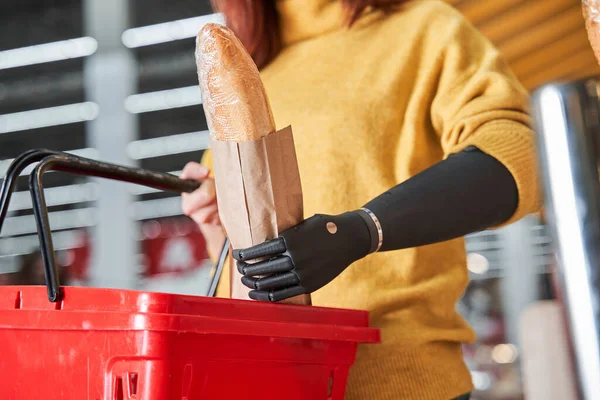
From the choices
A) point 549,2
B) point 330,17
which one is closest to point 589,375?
point 330,17

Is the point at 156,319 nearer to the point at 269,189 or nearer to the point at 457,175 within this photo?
the point at 269,189

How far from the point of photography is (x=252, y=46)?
1439mm

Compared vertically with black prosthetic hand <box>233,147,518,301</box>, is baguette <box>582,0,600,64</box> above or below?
above

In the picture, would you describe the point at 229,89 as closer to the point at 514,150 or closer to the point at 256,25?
the point at 514,150

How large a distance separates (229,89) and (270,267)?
0.21 meters

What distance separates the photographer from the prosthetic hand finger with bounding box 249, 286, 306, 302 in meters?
0.81

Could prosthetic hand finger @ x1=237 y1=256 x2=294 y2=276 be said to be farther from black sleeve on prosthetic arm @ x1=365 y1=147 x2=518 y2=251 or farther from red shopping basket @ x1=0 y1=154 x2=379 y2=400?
black sleeve on prosthetic arm @ x1=365 y1=147 x2=518 y2=251

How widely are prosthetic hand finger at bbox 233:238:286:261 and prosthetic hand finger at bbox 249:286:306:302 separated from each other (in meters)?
0.04

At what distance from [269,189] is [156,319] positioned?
208 millimetres

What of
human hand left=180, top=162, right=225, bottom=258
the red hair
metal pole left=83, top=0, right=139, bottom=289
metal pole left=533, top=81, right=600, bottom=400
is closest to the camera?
metal pole left=533, top=81, right=600, bottom=400

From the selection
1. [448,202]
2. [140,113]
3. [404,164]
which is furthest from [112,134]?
[448,202]

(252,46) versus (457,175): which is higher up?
(252,46)

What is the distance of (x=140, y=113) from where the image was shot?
905 cm

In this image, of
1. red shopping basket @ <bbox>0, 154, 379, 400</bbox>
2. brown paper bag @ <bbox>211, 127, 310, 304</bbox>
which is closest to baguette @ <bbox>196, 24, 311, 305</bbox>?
brown paper bag @ <bbox>211, 127, 310, 304</bbox>
